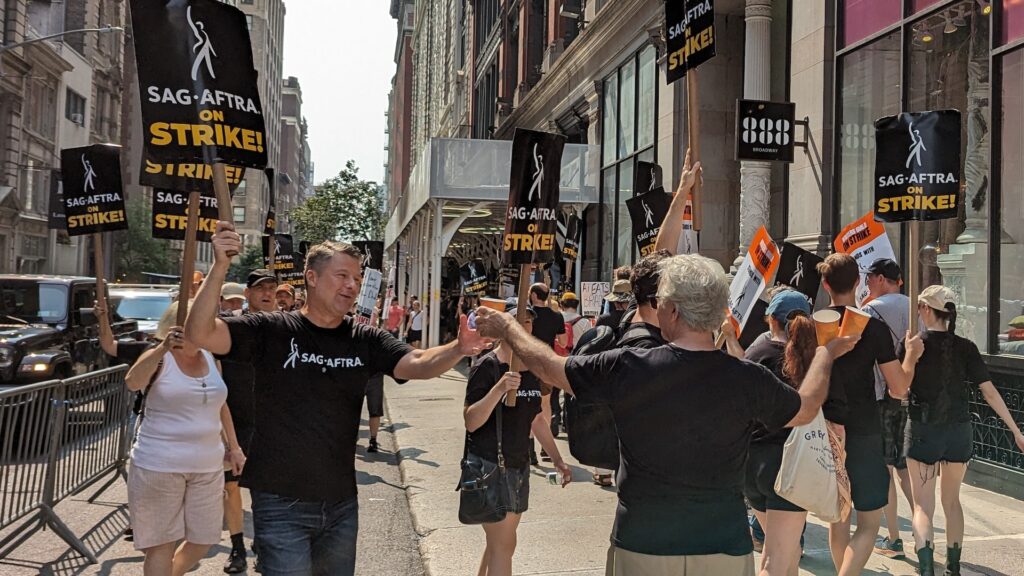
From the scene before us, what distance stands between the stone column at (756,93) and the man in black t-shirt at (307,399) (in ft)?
31.6

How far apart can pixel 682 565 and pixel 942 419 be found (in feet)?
11.3

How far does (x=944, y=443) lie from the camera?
17.8ft

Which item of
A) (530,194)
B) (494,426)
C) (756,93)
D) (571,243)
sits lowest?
(494,426)

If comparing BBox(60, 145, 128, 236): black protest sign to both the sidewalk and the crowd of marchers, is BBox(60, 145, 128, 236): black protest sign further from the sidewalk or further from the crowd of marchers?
the sidewalk

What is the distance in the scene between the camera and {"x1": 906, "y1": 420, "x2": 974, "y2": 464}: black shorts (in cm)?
541

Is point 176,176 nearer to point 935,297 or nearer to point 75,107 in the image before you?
point 935,297

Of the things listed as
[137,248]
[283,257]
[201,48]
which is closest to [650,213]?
[201,48]

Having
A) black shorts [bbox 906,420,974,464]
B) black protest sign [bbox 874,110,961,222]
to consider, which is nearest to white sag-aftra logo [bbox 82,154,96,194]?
black protest sign [bbox 874,110,961,222]

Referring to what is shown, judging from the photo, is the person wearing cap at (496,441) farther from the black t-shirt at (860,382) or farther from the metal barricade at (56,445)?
the metal barricade at (56,445)

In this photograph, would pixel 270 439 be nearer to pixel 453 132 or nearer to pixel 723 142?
pixel 723 142

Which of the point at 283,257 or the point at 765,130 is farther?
the point at 283,257

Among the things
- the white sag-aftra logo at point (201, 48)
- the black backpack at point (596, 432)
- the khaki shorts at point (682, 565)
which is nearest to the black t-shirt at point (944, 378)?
the black backpack at point (596, 432)

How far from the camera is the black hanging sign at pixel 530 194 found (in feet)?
18.1

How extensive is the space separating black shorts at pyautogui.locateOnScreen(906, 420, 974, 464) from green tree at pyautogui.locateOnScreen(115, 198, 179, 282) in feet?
174
